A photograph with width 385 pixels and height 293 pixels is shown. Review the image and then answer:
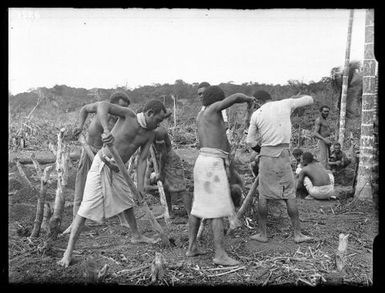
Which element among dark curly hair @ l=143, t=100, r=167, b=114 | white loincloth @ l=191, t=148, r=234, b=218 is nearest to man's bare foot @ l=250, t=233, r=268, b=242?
white loincloth @ l=191, t=148, r=234, b=218

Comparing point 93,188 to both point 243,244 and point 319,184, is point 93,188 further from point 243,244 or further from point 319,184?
point 319,184

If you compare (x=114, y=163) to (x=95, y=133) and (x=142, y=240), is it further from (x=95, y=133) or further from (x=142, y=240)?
(x=95, y=133)

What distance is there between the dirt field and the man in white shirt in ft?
1.13

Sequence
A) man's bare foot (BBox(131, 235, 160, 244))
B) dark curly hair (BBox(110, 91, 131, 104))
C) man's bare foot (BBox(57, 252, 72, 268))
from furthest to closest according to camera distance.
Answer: dark curly hair (BBox(110, 91, 131, 104)) → man's bare foot (BBox(131, 235, 160, 244)) → man's bare foot (BBox(57, 252, 72, 268))

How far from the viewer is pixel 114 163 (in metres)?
5.14

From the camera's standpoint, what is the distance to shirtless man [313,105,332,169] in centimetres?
882

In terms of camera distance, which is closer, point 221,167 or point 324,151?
point 221,167

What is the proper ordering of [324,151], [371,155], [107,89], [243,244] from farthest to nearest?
[324,151]
[371,155]
[107,89]
[243,244]

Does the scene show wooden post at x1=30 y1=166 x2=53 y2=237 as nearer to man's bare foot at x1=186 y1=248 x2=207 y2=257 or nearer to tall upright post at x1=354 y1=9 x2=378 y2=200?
man's bare foot at x1=186 y1=248 x2=207 y2=257

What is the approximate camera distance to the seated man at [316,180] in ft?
23.9
